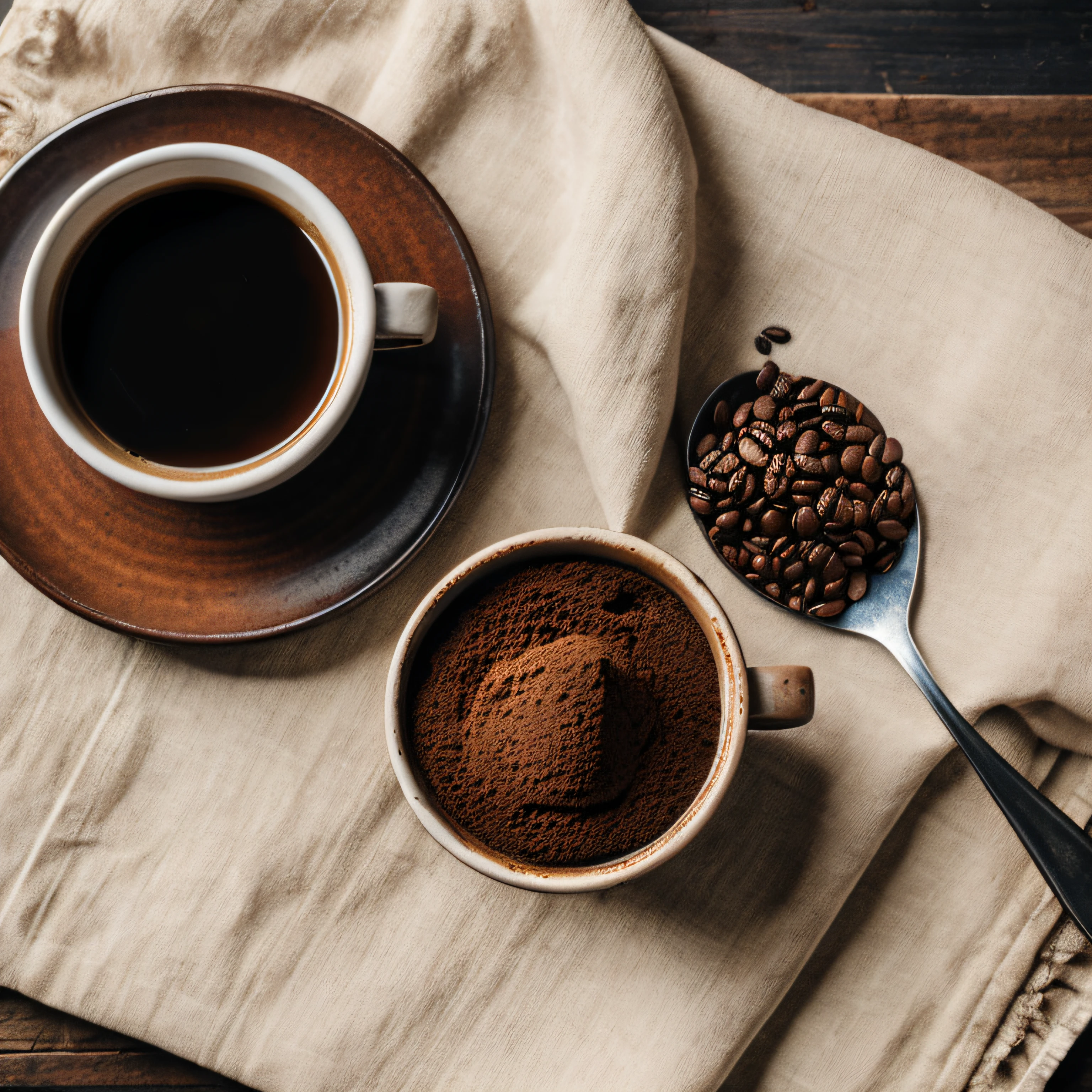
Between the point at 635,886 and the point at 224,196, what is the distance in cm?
89

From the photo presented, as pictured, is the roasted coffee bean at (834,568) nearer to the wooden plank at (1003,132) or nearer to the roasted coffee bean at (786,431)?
the roasted coffee bean at (786,431)

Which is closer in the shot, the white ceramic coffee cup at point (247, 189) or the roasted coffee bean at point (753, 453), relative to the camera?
the white ceramic coffee cup at point (247, 189)

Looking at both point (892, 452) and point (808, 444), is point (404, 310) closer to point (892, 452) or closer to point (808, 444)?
point (808, 444)

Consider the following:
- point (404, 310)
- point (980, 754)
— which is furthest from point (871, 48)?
point (980, 754)

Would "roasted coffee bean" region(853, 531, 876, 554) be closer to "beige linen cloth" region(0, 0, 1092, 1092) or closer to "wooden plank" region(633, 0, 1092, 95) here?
"beige linen cloth" region(0, 0, 1092, 1092)

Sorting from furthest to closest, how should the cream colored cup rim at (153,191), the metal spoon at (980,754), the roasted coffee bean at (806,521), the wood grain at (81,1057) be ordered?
the wood grain at (81,1057), the roasted coffee bean at (806,521), the metal spoon at (980,754), the cream colored cup rim at (153,191)

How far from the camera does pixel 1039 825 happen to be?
945 mm

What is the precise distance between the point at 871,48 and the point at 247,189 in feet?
2.87

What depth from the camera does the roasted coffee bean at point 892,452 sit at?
1.05 m

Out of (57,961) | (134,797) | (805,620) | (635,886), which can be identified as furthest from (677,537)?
(57,961)

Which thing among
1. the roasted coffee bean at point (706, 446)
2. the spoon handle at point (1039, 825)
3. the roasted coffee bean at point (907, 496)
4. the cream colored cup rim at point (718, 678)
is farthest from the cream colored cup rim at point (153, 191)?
the spoon handle at point (1039, 825)

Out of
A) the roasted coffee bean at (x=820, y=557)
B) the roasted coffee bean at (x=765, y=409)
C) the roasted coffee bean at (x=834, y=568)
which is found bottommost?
the roasted coffee bean at (x=834, y=568)

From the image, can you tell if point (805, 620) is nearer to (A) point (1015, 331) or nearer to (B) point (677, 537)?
(B) point (677, 537)

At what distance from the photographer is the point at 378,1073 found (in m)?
1.08
